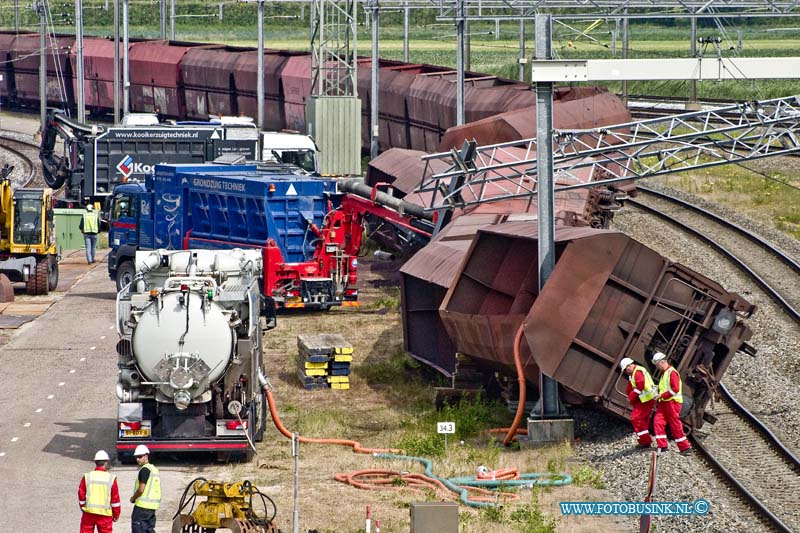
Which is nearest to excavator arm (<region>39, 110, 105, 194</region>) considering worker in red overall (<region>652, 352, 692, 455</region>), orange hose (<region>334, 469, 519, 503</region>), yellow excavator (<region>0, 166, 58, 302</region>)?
yellow excavator (<region>0, 166, 58, 302</region>)

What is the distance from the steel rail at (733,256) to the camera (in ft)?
92.7

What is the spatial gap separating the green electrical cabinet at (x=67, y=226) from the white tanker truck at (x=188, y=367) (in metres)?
24.3

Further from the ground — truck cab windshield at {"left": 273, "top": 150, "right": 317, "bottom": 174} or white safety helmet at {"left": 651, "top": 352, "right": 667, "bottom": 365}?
truck cab windshield at {"left": 273, "top": 150, "right": 317, "bottom": 174}

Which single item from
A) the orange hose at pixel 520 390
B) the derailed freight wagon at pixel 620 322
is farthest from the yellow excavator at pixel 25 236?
the derailed freight wagon at pixel 620 322

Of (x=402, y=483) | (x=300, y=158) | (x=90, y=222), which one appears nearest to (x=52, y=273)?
(x=90, y=222)

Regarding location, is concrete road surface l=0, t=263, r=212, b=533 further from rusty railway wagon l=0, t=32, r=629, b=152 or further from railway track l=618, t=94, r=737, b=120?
railway track l=618, t=94, r=737, b=120

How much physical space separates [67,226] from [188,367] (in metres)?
26.1

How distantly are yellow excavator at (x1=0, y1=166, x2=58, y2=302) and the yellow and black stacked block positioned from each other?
1259 centimetres

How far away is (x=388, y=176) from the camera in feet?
123

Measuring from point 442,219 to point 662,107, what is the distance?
29.2m

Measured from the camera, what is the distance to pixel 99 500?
14.8 metres

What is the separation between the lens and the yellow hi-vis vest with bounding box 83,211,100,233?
3941cm

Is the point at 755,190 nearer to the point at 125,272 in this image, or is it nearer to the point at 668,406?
the point at 125,272

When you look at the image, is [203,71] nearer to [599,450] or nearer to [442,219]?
[442,219]
